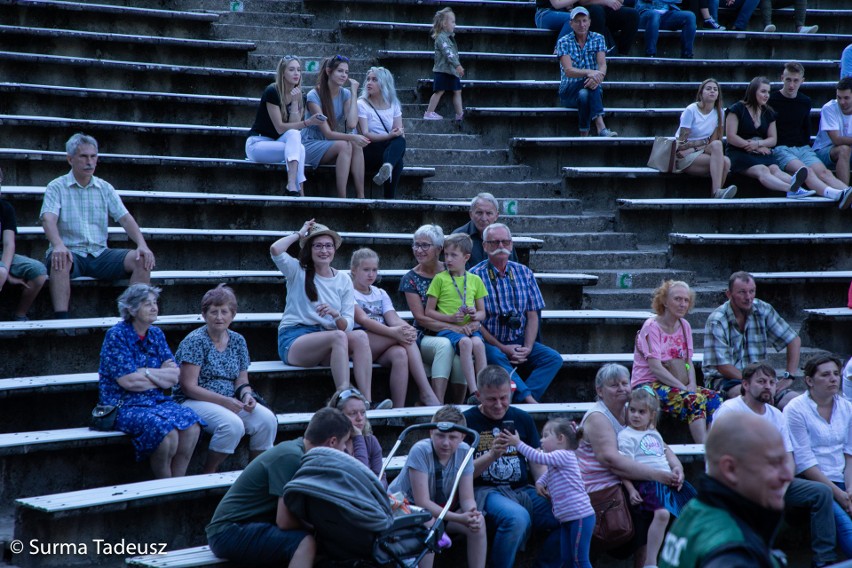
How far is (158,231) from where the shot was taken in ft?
26.1

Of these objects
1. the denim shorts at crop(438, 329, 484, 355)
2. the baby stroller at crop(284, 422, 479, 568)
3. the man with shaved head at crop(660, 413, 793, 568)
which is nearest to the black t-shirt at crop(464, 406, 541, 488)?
the denim shorts at crop(438, 329, 484, 355)

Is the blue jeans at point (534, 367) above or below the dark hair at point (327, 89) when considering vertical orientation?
below

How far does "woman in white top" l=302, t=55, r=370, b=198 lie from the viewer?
9.05 metres

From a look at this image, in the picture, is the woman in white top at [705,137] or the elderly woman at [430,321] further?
the woman in white top at [705,137]

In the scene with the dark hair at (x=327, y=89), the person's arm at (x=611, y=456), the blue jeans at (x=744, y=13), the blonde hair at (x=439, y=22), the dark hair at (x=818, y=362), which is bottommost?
the person's arm at (x=611, y=456)

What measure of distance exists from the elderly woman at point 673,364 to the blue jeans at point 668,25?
19.5 feet

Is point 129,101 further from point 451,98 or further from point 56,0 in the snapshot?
point 451,98

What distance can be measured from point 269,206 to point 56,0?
12.3ft

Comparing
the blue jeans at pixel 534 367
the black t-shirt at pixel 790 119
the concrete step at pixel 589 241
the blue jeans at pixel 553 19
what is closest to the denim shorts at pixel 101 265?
the blue jeans at pixel 534 367

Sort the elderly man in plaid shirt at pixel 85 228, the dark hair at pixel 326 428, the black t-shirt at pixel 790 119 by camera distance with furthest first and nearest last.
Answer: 1. the black t-shirt at pixel 790 119
2. the elderly man in plaid shirt at pixel 85 228
3. the dark hair at pixel 326 428

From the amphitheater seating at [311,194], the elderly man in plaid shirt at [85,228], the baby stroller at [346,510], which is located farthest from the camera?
the elderly man in plaid shirt at [85,228]

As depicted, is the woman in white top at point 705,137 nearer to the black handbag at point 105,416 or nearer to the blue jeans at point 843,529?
the blue jeans at point 843,529

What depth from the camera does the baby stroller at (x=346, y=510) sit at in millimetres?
4707

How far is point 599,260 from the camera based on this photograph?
30.6ft
